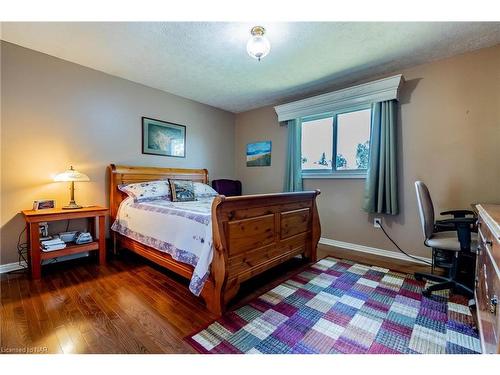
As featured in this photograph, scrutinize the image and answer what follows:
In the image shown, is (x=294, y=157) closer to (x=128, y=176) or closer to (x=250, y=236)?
(x=250, y=236)

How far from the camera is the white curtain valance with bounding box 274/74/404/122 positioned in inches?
108

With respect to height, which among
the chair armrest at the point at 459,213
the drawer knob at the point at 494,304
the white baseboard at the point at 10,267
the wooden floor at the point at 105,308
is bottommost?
the wooden floor at the point at 105,308

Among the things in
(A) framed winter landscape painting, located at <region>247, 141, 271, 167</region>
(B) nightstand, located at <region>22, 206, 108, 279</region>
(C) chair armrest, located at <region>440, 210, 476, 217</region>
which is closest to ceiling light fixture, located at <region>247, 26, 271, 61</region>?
(A) framed winter landscape painting, located at <region>247, 141, 271, 167</region>

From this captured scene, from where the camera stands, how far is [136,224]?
259cm

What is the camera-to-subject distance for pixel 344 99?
10.2 feet

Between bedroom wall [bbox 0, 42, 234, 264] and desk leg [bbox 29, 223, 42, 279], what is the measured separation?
45 centimetres

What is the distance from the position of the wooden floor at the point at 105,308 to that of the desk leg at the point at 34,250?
86 millimetres

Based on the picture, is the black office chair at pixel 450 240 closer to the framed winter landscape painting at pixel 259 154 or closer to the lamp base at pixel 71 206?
the framed winter landscape painting at pixel 259 154

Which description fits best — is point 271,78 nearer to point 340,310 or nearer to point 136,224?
point 136,224

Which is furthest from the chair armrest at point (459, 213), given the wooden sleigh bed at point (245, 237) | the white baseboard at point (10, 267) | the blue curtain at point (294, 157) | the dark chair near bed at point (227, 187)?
the white baseboard at point (10, 267)

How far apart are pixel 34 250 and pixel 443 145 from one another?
175 inches

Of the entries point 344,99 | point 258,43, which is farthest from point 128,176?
point 344,99

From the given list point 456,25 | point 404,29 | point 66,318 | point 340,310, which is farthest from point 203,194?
point 456,25

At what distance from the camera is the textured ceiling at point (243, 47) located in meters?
2.04
